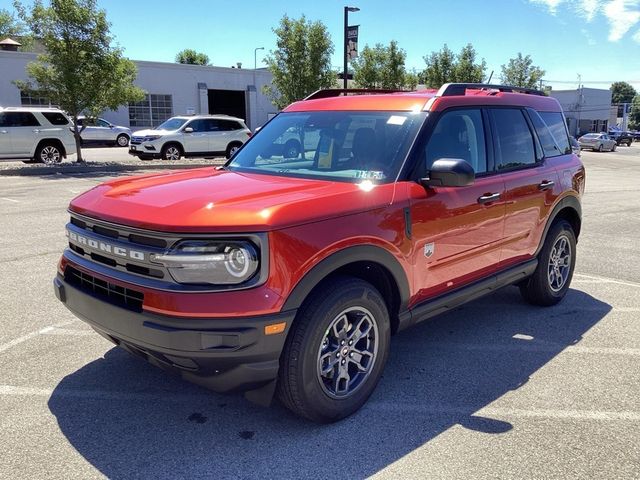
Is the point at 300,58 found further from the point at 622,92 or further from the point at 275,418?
the point at 622,92

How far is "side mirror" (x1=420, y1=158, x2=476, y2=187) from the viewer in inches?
137

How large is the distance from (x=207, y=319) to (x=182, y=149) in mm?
19768

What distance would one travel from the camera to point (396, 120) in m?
3.88

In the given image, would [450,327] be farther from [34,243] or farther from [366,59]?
[366,59]

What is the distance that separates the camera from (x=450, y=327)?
496 cm

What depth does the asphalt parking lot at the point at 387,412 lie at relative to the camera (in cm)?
290

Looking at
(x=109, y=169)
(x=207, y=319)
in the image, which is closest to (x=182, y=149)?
(x=109, y=169)

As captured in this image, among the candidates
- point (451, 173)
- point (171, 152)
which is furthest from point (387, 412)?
point (171, 152)

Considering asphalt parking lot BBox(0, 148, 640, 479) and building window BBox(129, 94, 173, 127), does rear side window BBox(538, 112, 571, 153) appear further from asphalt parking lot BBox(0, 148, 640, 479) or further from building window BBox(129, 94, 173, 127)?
building window BBox(129, 94, 173, 127)

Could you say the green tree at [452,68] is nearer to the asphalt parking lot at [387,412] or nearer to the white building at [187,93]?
the white building at [187,93]

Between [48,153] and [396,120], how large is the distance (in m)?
17.7

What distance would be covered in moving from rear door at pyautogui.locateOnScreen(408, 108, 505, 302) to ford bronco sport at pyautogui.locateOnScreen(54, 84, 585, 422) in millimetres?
13

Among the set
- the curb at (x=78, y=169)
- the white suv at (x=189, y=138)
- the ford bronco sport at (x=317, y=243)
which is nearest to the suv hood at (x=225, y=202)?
the ford bronco sport at (x=317, y=243)

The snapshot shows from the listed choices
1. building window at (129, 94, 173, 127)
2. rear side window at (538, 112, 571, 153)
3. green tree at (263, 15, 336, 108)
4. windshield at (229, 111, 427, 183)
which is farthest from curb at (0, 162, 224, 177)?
building window at (129, 94, 173, 127)
